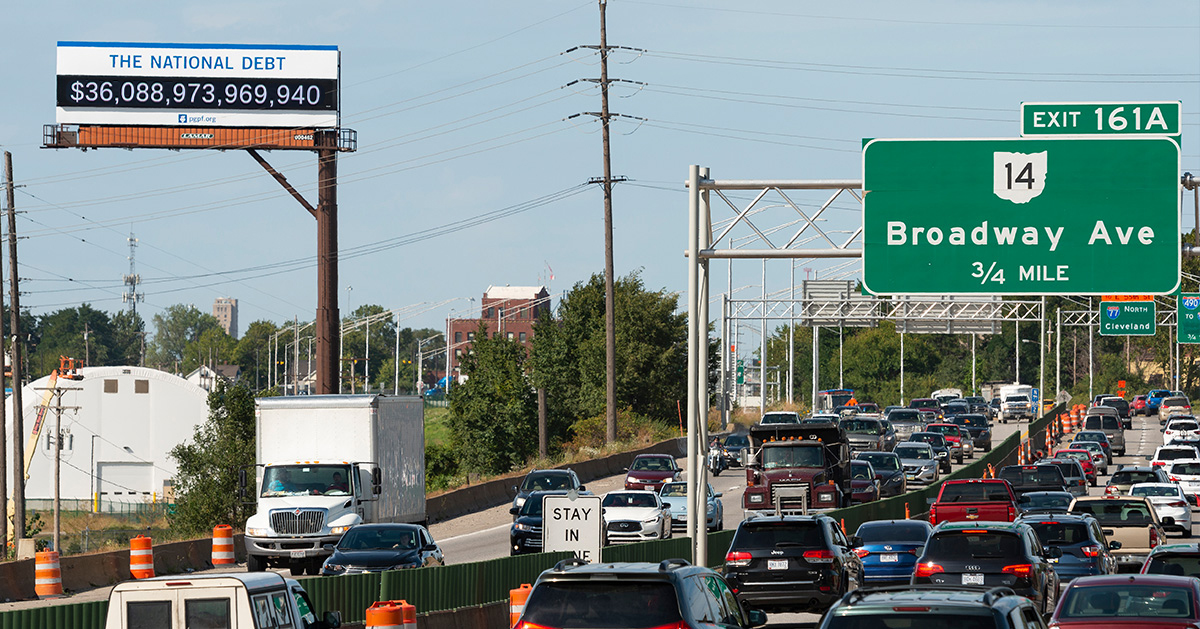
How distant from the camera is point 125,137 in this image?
60719 millimetres

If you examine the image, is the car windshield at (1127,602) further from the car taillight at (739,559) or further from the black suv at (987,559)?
the car taillight at (739,559)

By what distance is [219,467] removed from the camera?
54.6m

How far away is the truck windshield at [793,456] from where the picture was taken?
3725cm

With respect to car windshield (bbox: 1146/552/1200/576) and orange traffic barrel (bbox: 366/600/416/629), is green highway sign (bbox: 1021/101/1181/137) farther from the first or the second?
orange traffic barrel (bbox: 366/600/416/629)

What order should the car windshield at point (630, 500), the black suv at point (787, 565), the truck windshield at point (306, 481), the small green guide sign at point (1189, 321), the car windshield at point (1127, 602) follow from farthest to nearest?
the small green guide sign at point (1189, 321) → the car windshield at point (630, 500) → the truck windshield at point (306, 481) → the black suv at point (787, 565) → the car windshield at point (1127, 602)

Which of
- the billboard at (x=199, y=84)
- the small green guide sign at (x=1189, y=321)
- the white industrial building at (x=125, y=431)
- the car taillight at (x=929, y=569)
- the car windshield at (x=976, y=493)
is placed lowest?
the white industrial building at (x=125, y=431)

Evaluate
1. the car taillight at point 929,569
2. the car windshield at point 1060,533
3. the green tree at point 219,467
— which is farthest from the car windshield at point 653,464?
the car taillight at point 929,569

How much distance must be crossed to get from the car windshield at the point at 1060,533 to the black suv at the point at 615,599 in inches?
510

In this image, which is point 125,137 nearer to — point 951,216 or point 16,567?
point 16,567

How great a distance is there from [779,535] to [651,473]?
22153 millimetres

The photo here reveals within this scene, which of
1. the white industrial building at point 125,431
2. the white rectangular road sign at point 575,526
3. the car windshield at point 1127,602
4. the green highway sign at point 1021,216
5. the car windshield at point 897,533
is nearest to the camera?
the car windshield at point 1127,602

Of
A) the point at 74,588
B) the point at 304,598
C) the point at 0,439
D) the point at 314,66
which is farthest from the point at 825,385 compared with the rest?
the point at 304,598

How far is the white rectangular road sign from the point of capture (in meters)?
21.7

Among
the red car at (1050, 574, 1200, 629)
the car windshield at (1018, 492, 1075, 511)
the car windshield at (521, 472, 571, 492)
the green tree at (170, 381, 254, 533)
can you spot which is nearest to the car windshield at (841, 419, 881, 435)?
the green tree at (170, 381, 254, 533)
